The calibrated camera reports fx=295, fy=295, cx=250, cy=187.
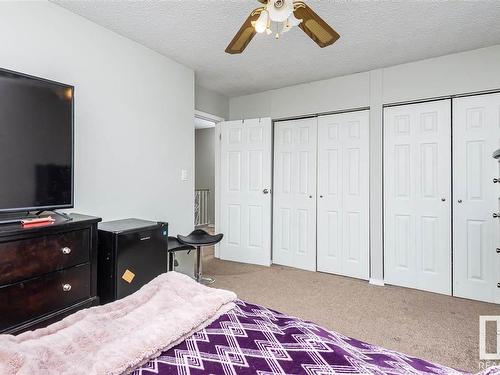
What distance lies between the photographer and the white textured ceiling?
224cm

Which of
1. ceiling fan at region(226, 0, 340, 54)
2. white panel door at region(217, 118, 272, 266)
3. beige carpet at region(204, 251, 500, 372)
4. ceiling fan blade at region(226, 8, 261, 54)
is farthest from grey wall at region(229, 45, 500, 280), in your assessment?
ceiling fan blade at region(226, 8, 261, 54)

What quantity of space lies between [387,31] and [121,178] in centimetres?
271

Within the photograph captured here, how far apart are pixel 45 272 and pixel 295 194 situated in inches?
121

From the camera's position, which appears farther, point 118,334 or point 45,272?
point 45,272

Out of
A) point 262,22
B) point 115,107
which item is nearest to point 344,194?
point 262,22

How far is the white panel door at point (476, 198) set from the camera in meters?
2.91

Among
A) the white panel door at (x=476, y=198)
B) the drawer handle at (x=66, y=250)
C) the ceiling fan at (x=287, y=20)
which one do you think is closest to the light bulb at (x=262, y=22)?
the ceiling fan at (x=287, y=20)

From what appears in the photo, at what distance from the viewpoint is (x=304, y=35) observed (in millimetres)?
2650

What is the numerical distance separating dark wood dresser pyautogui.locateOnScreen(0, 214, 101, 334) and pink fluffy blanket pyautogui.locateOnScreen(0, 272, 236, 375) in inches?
29.3

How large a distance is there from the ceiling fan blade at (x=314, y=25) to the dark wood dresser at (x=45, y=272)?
1778 mm

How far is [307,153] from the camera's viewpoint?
4.02 m

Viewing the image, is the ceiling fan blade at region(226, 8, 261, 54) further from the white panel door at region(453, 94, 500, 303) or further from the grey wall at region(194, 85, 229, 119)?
the white panel door at region(453, 94, 500, 303)

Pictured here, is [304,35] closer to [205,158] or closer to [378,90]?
[378,90]

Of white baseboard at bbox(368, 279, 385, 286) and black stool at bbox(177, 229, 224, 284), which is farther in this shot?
white baseboard at bbox(368, 279, 385, 286)
